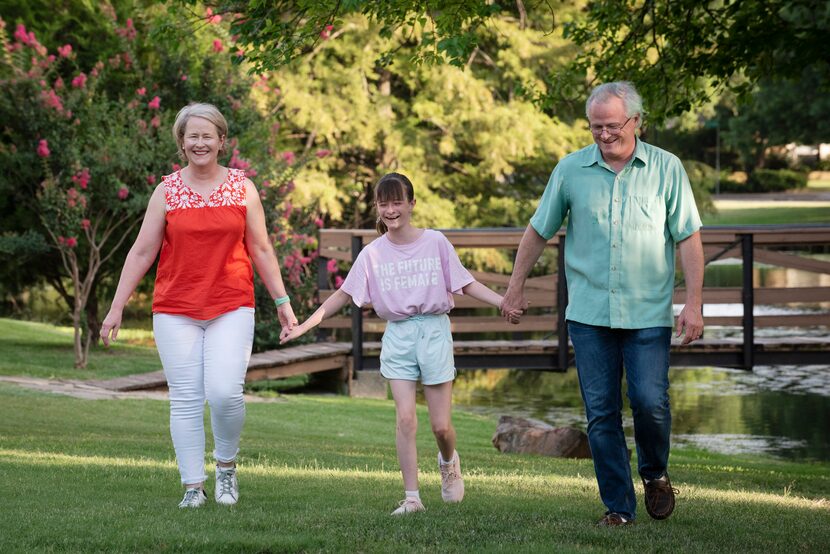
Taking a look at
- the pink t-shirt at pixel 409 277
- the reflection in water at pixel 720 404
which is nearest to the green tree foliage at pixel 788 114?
the reflection in water at pixel 720 404

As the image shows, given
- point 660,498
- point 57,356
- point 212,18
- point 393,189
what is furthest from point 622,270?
point 57,356

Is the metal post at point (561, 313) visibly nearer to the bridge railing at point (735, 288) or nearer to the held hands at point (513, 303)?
the bridge railing at point (735, 288)

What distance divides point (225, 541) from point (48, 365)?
40.7 ft

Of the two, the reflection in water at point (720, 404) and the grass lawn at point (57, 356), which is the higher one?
the grass lawn at point (57, 356)

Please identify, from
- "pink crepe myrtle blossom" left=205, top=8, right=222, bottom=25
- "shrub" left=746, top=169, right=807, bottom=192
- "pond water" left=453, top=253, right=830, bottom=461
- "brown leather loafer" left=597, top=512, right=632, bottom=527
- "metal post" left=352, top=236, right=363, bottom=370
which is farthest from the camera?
"shrub" left=746, top=169, right=807, bottom=192

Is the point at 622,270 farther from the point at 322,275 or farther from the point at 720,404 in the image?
the point at 720,404

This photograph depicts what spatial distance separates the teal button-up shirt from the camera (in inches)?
197

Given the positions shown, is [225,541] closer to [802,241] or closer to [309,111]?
[802,241]

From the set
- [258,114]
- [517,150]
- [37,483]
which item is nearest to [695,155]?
[517,150]

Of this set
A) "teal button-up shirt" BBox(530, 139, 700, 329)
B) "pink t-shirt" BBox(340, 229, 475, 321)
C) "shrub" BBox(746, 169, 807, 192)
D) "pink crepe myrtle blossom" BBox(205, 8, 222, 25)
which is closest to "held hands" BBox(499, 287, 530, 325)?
"pink t-shirt" BBox(340, 229, 475, 321)

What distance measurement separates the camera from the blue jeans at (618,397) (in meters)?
5.04

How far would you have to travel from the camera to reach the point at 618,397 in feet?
16.9

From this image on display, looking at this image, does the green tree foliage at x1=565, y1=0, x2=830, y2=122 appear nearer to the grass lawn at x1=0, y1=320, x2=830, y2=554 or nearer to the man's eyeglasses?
the grass lawn at x1=0, y1=320, x2=830, y2=554

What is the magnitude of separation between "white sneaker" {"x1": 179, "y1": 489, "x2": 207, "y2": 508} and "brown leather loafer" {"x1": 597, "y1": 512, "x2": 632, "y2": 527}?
5.99 ft
